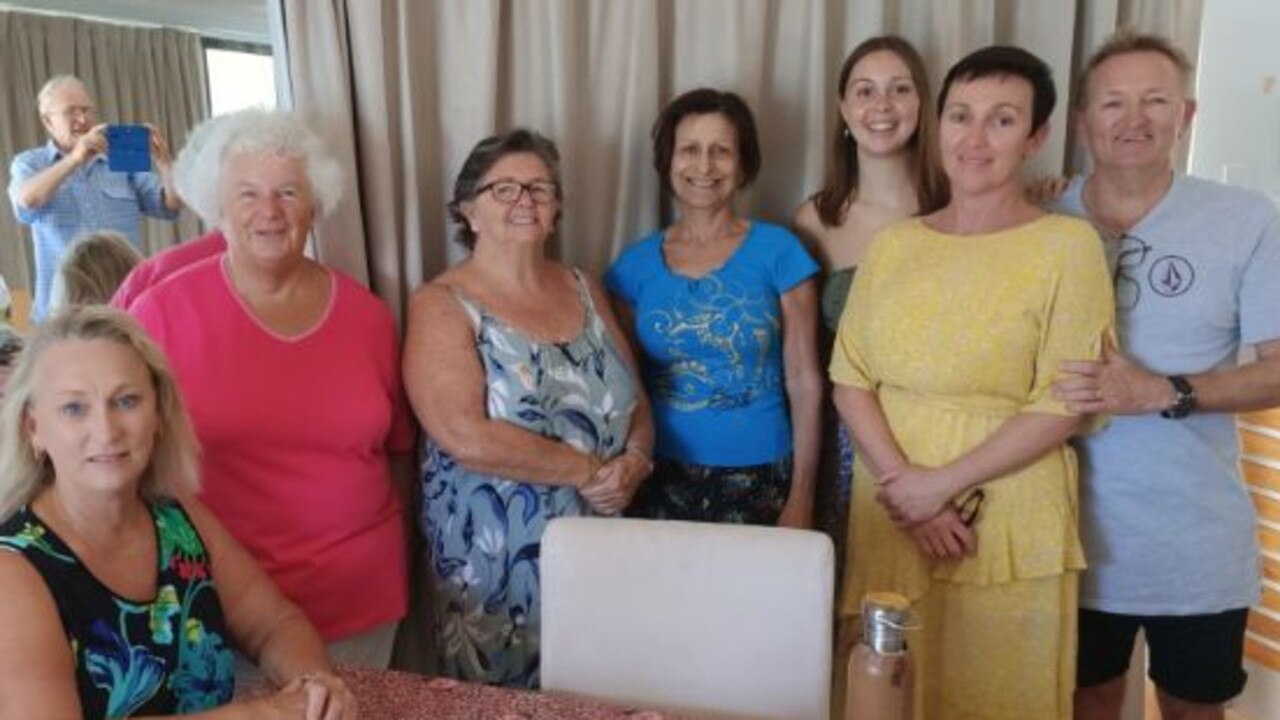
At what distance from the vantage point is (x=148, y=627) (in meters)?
1.17

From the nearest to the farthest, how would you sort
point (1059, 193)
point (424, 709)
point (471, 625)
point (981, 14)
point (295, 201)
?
point (424, 709) < point (295, 201) < point (471, 625) < point (1059, 193) < point (981, 14)

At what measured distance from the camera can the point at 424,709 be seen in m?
1.20

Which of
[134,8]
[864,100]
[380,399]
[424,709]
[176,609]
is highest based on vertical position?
[134,8]

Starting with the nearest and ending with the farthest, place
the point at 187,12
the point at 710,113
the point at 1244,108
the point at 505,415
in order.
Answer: the point at 505,415 < the point at 187,12 < the point at 710,113 < the point at 1244,108

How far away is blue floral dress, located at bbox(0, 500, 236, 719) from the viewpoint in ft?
3.62

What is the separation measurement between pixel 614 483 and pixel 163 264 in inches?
36.4

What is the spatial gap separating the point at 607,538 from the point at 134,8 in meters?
1.36

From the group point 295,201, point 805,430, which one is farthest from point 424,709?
point 805,430

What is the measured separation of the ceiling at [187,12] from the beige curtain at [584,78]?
10cm

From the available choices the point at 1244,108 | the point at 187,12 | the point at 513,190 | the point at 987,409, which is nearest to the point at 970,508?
the point at 987,409

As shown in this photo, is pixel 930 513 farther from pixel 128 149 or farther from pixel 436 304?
pixel 128 149

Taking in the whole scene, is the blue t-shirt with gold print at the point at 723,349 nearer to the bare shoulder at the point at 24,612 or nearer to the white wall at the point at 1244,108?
the bare shoulder at the point at 24,612

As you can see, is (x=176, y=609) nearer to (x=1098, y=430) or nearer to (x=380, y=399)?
(x=380, y=399)

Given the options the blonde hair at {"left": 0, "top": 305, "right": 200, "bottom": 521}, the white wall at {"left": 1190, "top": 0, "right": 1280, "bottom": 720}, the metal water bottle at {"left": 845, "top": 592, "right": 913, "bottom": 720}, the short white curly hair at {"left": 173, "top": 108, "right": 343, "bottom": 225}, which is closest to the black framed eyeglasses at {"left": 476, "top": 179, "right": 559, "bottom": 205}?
the short white curly hair at {"left": 173, "top": 108, "right": 343, "bottom": 225}
